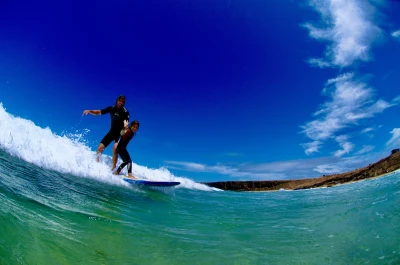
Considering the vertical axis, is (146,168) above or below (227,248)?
above

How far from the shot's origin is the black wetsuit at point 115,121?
10.7m

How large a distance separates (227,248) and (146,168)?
19.5m

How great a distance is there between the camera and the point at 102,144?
10930mm

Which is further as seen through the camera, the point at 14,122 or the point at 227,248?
the point at 14,122

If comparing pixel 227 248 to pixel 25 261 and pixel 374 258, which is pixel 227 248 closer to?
pixel 374 258

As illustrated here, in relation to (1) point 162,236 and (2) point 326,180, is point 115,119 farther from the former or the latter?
(2) point 326,180

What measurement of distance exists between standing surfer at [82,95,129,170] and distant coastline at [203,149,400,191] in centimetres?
2604

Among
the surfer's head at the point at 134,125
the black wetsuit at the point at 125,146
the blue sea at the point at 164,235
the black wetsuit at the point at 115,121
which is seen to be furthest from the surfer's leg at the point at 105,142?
the blue sea at the point at 164,235

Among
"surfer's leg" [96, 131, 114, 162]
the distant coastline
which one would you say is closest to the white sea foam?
"surfer's leg" [96, 131, 114, 162]

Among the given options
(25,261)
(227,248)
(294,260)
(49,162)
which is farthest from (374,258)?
(49,162)

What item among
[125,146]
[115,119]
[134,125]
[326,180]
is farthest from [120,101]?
[326,180]

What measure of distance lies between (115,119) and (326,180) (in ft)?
104

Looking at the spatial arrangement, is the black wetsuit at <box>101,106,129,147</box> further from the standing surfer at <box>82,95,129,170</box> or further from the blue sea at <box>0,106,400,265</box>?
the blue sea at <box>0,106,400,265</box>

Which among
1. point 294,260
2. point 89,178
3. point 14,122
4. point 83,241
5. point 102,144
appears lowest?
point 294,260
